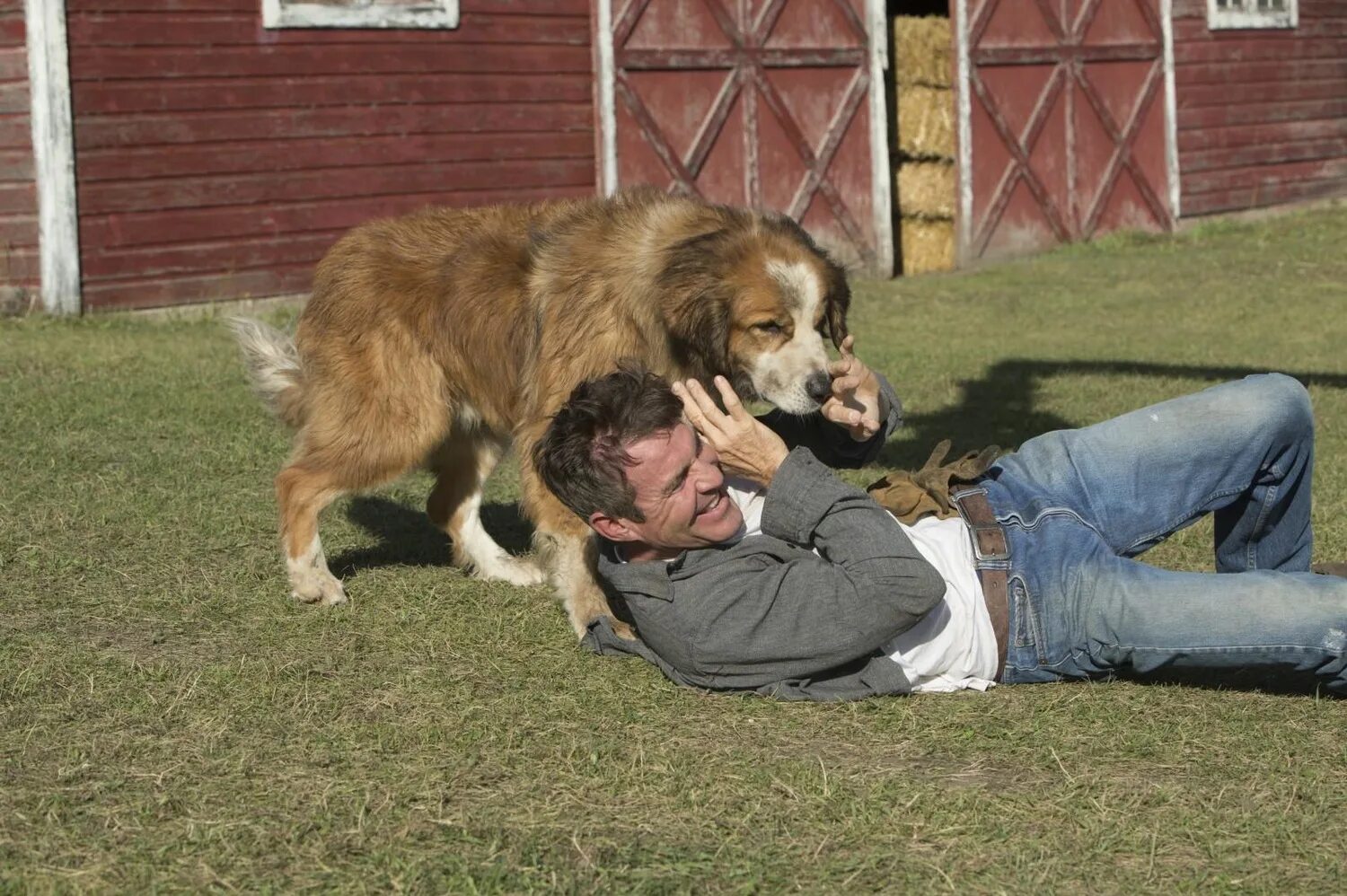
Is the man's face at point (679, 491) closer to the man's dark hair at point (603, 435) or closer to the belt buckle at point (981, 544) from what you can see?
the man's dark hair at point (603, 435)

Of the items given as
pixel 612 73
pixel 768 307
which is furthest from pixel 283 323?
pixel 768 307

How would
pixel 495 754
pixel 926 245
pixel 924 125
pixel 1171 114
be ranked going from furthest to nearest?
1. pixel 1171 114
2. pixel 926 245
3. pixel 924 125
4. pixel 495 754

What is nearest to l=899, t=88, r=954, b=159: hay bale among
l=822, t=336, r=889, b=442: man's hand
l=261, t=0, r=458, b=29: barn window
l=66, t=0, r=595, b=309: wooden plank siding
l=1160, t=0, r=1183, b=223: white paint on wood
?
l=1160, t=0, r=1183, b=223: white paint on wood

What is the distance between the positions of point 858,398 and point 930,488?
1.61 feet

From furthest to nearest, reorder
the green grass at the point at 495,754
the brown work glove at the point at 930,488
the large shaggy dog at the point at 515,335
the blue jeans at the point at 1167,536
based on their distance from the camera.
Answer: the large shaggy dog at the point at 515,335, the brown work glove at the point at 930,488, the blue jeans at the point at 1167,536, the green grass at the point at 495,754

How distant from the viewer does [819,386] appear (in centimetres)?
516

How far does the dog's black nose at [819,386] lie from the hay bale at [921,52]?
42.0 ft

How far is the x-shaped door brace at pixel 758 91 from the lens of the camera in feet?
48.3

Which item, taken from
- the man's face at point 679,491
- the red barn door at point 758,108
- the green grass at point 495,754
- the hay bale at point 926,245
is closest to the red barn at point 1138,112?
the hay bale at point 926,245

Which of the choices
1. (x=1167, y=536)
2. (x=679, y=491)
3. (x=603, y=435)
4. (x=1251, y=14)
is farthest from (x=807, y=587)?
(x=1251, y=14)

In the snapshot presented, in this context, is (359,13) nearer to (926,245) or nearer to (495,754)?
(926,245)

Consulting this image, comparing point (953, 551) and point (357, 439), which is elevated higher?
point (357, 439)

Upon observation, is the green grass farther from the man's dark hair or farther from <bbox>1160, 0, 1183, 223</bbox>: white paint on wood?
<bbox>1160, 0, 1183, 223</bbox>: white paint on wood

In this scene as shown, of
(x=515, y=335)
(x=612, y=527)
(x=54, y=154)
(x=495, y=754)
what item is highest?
(x=54, y=154)
